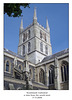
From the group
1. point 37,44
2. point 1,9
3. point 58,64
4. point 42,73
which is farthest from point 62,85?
point 1,9

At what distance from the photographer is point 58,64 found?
92.3ft

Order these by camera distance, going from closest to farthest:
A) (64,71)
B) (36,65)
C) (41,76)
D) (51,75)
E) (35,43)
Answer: (64,71) → (51,75) → (41,76) → (36,65) → (35,43)

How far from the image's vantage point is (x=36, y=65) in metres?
33.1

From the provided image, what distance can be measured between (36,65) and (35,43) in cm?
746

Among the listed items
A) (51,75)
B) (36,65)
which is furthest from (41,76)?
(36,65)

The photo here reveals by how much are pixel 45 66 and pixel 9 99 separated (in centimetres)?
2227

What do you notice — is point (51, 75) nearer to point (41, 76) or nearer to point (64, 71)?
point (41, 76)

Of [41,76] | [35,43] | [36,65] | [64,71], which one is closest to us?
[64,71]

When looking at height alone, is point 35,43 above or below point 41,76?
above

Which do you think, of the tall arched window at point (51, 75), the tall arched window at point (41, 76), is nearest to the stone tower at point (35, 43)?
the tall arched window at point (41, 76)

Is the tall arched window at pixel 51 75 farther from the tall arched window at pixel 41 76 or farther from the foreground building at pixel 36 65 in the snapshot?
the tall arched window at pixel 41 76

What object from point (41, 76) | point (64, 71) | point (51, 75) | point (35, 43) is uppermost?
point (35, 43)

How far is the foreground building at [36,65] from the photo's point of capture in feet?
74.1

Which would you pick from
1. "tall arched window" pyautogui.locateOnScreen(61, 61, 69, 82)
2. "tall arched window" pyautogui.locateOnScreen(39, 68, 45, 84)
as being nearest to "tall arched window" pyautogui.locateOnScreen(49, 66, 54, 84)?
"tall arched window" pyautogui.locateOnScreen(39, 68, 45, 84)
